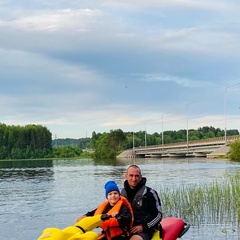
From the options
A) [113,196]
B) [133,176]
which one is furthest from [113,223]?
[133,176]

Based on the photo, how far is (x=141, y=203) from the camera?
31.3ft

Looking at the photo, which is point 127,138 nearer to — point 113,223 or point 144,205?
point 144,205

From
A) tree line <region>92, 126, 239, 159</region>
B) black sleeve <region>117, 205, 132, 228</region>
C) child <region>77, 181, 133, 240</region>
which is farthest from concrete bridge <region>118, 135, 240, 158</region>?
black sleeve <region>117, 205, 132, 228</region>

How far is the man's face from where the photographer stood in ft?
30.9

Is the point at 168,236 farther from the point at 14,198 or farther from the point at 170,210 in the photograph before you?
the point at 14,198

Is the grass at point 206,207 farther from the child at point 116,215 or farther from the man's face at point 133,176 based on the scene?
the child at point 116,215

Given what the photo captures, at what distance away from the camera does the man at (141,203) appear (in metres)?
9.46

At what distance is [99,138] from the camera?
15700 centimetres

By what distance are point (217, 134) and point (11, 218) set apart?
160 m

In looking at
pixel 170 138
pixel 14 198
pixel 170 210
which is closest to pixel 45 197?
pixel 14 198

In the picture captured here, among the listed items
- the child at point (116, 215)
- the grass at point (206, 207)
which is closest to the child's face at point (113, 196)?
the child at point (116, 215)

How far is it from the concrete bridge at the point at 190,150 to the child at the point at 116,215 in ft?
290

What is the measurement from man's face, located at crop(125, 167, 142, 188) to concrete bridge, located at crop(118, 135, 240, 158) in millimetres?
88090

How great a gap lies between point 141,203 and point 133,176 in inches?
20.1
